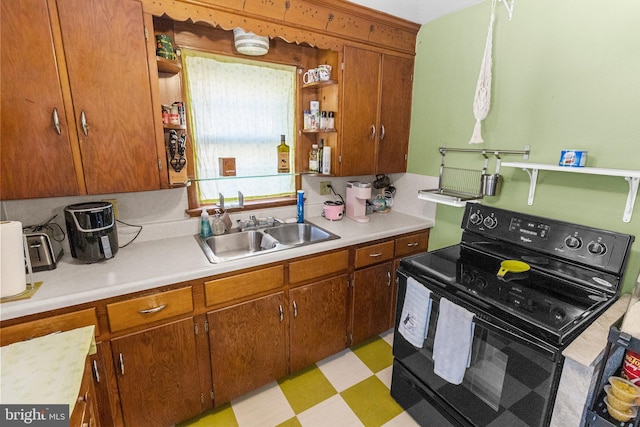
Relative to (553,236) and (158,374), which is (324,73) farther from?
(158,374)

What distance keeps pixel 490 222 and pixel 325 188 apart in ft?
3.90

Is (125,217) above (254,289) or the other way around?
above

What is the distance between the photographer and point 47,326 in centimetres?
117

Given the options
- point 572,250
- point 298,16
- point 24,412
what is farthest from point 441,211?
point 24,412

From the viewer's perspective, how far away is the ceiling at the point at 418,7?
1.91 meters

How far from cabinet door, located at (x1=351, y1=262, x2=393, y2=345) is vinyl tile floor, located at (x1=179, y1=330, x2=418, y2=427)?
0.20 m

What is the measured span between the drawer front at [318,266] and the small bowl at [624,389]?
1260mm

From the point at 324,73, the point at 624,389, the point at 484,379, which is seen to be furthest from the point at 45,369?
the point at 324,73

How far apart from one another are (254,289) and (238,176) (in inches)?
31.5

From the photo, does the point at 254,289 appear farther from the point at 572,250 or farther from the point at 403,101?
the point at 403,101

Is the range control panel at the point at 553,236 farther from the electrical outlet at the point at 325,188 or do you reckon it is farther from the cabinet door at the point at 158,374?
the cabinet door at the point at 158,374

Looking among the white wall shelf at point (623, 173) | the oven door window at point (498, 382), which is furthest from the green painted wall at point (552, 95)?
the oven door window at point (498, 382)

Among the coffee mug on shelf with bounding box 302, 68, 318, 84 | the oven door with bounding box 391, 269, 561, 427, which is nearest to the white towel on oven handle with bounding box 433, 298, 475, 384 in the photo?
the oven door with bounding box 391, 269, 561, 427

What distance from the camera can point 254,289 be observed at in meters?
1.62
